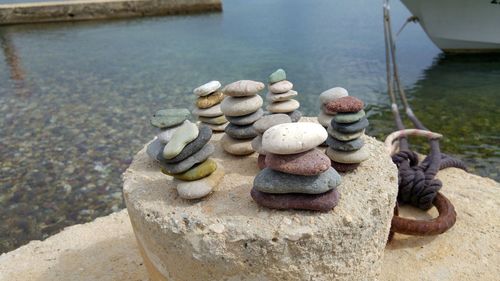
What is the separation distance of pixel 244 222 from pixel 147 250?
738mm

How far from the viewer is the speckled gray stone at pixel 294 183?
2125 millimetres

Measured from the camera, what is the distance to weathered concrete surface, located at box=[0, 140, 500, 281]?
3.40 metres

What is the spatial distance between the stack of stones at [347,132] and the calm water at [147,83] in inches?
139

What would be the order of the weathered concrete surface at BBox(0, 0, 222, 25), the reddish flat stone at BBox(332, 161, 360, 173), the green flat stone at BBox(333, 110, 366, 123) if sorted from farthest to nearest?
1. the weathered concrete surface at BBox(0, 0, 222, 25)
2. the reddish flat stone at BBox(332, 161, 360, 173)
3. the green flat stone at BBox(333, 110, 366, 123)

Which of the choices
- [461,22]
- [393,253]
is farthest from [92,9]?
[393,253]

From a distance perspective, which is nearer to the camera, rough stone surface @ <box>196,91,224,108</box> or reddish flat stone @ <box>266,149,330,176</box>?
reddish flat stone @ <box>266,149,330,176</box>

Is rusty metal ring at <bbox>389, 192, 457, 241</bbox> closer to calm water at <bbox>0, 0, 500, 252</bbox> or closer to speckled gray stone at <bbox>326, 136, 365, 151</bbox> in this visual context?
speckled gray stone at <bbox>326, 136, 365, 151</bbox>

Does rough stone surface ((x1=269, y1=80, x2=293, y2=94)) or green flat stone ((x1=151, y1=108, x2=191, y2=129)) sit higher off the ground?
rough stone surface ((x1=269, y1=80, x2=293, y2=94))

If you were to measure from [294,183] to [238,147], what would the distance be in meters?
0.91

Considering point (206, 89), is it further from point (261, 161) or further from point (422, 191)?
point (422, 191)

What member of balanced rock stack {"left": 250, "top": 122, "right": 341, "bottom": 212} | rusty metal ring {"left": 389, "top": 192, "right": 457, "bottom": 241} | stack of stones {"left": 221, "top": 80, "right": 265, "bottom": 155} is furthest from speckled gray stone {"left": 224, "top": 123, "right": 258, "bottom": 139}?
rusty metal ring {"left": 389, "top": 192, "right": 457, "bottom": 241}

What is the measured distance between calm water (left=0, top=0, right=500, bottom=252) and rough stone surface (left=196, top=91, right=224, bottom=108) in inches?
99.9

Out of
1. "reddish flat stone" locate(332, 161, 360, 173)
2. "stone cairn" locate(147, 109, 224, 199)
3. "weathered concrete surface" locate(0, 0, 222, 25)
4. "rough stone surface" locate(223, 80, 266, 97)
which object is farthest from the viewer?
"weathered concrete surface" locate(0, 0, 222, 25)

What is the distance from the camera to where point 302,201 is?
7.13 feet
